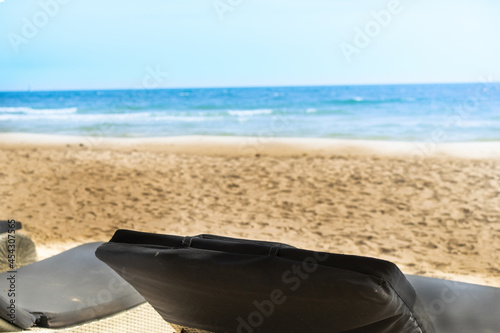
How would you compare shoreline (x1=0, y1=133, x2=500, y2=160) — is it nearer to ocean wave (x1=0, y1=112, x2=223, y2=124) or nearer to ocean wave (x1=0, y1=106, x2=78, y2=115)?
ocean wave (x1=0, y1=112, x2=223, y2=124)

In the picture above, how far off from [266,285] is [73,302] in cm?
89

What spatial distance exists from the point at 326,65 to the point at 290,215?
12886 mm

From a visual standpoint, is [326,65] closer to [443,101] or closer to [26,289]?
[443,101]

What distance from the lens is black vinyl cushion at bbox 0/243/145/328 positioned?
51.5 inches

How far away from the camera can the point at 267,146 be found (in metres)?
10.1

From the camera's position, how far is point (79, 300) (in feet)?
4.60

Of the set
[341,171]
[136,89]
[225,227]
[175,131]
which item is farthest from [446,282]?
[136,89]

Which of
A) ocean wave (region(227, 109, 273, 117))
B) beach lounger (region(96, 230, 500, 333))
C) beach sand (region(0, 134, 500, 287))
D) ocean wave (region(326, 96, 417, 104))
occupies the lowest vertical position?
ocean wave (region(326, 96, 417, 104))

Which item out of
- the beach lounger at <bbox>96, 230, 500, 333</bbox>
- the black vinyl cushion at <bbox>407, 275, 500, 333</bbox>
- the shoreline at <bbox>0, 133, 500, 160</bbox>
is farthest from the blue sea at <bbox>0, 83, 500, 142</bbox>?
the beach lounger at <bbox>96, 230, 500, 333</bbox>

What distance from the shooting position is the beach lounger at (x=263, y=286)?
624mm

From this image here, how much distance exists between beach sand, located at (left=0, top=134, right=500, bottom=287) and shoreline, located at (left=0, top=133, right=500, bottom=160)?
11 centimetres

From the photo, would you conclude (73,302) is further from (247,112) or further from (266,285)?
(247,112)

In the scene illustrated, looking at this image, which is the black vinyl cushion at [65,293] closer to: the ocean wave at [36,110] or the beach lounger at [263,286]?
the beach lounger at [263,286]

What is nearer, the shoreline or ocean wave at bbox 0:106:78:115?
the shoreline
